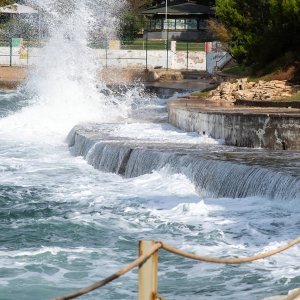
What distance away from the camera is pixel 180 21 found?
65.7 m

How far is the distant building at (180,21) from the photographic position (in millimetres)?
62688

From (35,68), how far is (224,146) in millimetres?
14260

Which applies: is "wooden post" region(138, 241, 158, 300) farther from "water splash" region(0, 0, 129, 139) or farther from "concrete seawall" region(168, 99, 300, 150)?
"water splash" region(0, 0, 129, 139)

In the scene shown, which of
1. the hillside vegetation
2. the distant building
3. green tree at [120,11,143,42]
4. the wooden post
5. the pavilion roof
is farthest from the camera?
the distant building

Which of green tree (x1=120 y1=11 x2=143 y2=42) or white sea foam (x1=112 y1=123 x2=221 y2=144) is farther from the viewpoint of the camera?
green tree (x1=120 y1=11 x2=143 y2=42)

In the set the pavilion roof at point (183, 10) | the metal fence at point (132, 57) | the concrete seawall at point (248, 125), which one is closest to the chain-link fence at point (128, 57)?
the metal fence at point (132, 57)

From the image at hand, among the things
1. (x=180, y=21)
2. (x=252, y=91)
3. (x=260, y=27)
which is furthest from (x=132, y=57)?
(x=252, y=91)

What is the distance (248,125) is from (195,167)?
282 centimetres

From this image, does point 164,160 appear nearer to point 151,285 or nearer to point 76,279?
point 76,279

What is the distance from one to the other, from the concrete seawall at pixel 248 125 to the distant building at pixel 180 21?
1636 inches

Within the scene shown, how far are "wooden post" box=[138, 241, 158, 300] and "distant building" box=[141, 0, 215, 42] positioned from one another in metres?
56.8

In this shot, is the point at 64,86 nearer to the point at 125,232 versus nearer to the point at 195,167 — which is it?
the point at 195,167

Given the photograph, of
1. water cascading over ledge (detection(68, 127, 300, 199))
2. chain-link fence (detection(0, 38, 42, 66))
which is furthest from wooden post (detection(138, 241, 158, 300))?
chain-link fence (detection(0, 38, 42, 66))

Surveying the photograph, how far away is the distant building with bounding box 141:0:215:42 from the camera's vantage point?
62688mm
